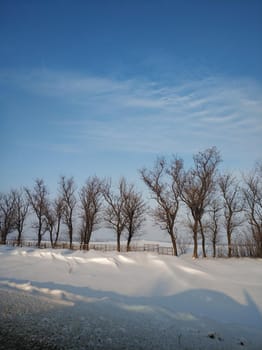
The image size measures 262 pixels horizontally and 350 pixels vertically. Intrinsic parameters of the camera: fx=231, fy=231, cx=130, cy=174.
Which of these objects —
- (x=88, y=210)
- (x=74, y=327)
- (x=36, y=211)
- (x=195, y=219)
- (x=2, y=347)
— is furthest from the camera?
(x=36, y=211)

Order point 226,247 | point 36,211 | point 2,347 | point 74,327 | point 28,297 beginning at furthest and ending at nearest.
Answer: point 36,211, point 226,247, point 28,297, point 74,327, point 2,347

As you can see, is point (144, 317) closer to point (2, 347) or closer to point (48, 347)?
point (48, 347)

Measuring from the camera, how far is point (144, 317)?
5.46 m

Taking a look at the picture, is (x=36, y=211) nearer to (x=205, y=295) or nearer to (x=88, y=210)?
(x=88, y=210)

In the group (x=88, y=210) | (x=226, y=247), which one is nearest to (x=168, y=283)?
(x=226, y=247)

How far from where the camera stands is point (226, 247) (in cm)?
3114

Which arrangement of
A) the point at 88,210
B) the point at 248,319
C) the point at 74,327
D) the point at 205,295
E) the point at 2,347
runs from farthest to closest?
the point at 88,210 < the point at 205,295 < the point at 248,319 < the point at 74,327 < the point at 2,347

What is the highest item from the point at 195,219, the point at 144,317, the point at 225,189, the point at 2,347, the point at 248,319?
the point at 225,189

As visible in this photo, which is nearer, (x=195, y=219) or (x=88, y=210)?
(x=195, y=219)

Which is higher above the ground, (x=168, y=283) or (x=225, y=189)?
(x=225, y=189)

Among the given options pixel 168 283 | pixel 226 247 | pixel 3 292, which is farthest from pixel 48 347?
pixel 226 247

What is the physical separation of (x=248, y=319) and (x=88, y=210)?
31.2m

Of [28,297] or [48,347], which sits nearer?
[48,347]

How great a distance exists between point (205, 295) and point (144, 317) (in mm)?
5086
